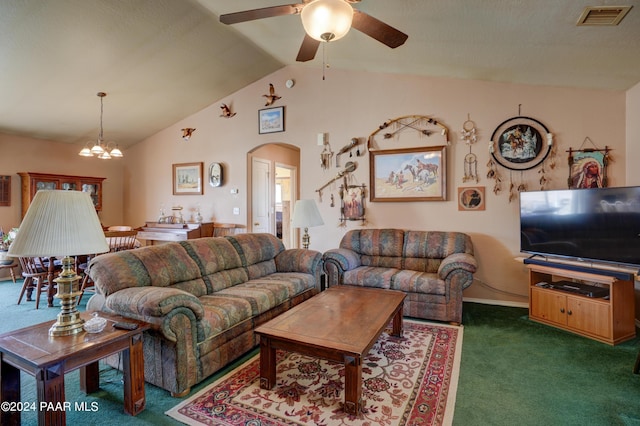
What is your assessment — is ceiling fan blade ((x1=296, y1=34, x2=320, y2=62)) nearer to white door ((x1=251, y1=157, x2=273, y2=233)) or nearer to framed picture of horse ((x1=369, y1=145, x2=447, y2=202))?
framed picture of horse ((x1=369, y1=145, x2=447, y2=202))

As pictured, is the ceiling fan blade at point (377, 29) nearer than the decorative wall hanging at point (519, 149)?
Yes

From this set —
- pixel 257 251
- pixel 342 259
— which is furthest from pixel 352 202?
pixel 257 251

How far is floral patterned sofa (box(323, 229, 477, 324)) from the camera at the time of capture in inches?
132

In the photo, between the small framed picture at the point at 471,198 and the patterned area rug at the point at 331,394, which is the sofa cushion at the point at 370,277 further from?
the small framed picture at the point at 471,198

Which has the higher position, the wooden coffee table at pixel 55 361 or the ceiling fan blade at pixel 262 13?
the ceiling fan blade at pixel 262 13

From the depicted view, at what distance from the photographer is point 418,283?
3.47 meters

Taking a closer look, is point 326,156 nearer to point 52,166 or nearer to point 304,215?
point 304,215

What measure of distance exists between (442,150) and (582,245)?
1.80 meters

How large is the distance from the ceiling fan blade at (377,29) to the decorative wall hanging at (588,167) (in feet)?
8.88

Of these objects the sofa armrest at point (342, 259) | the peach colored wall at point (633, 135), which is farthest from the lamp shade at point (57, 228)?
the peach colored wall at point (633, 135)

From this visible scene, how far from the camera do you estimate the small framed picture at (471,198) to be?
4.07 m

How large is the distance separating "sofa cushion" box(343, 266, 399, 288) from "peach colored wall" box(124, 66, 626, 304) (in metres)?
0.95

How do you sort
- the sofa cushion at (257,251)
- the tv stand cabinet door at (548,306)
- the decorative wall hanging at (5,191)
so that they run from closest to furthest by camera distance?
1. the tv stand cabinet door at (548,306)
2. the sofa cushion at (257,251)
3. the decorative wall hanging at (5,191)

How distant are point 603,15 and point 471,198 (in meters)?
2.19
